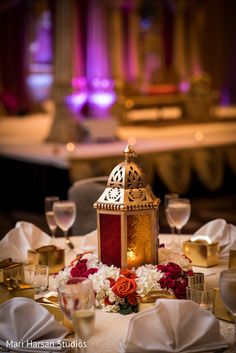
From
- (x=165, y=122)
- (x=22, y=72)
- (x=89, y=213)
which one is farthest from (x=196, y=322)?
(x=22, y=72)

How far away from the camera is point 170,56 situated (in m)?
12.7

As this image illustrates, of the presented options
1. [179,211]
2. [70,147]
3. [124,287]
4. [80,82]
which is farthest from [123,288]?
[80,82]

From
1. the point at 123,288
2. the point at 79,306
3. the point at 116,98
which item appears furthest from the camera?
the point at 116,98

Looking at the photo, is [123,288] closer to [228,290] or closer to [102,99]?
[228,290]

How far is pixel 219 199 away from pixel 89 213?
3.96 m

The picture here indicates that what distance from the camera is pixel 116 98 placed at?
1020cm

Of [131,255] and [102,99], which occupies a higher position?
[102,99]

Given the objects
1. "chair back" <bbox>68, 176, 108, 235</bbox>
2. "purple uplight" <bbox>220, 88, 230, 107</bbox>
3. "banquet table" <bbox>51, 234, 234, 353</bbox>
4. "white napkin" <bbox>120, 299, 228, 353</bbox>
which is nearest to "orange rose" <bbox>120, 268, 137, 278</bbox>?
"banquet table" <bbox>51, 234, 234, 353</bbox>

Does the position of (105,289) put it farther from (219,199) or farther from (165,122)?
(165,122)

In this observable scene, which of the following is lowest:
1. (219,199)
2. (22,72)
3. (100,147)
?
(219,199)

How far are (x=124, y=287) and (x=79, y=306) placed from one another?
39cm

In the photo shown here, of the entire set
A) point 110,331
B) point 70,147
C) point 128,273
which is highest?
point 70,147

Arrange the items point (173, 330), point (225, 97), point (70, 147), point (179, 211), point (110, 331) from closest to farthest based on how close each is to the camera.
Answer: point (173, 330) < point (110, 331) < point (179, 211) < point (70, 147) < point (225, 97)

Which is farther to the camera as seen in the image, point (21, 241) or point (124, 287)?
point (21, 241)
